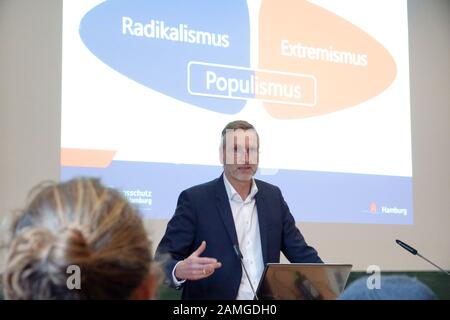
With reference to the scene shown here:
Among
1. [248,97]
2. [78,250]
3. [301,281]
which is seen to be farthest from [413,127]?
[78,250]

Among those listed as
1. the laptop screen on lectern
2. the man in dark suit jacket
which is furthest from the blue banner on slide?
the laptop screen on lectern

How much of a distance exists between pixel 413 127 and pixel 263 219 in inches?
63.0

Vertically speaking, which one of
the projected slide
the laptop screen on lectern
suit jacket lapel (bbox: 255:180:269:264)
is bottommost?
the laptop screen on lectern

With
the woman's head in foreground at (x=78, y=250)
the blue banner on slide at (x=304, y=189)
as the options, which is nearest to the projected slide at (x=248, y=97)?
the blue banner on slide at (x=304, y=189)

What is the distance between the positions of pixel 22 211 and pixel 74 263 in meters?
0.11

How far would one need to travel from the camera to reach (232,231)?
9.68 feet

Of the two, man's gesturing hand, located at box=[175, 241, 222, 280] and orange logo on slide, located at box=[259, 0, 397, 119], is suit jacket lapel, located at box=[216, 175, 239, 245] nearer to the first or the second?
man's gesturing hand, located at box=[175, 241, 222, 280]

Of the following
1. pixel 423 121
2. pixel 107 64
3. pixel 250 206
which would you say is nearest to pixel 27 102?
pixel 107 64

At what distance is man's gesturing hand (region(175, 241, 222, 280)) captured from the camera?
2427mm

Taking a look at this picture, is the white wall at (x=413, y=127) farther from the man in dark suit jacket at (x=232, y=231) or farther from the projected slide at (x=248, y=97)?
the man in dark suit jacket at (x=232, y=231)

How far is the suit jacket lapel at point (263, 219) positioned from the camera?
3.00 meters

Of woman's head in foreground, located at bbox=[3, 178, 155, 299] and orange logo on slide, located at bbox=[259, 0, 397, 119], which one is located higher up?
orange logo on slide, located at bbox=[259, 0, 397, 119]

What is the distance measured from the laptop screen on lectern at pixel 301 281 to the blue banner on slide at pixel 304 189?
3.21 feet

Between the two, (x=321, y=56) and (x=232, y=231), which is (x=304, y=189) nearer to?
(x=321, y=56)
